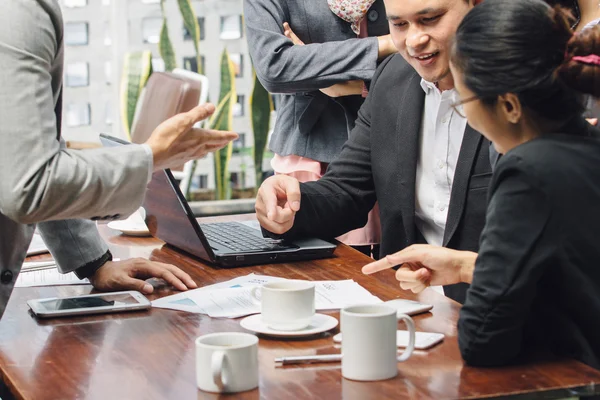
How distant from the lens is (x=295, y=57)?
2.54 meters

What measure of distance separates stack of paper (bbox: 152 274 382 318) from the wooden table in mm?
32

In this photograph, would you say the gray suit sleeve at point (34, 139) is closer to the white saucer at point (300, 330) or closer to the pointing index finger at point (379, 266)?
the white saucer at point (300, 330)

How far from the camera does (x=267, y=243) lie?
2.10 m

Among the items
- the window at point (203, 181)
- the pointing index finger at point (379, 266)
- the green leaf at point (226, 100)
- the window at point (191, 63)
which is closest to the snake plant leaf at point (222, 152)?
the green leaf at point (226, 100)

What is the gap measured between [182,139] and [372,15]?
4.03 feet

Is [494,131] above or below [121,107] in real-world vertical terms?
above

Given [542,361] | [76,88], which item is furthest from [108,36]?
[542,361]

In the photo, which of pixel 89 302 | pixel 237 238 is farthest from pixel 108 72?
pixel 89 302

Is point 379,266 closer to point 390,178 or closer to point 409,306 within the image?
point 409,306

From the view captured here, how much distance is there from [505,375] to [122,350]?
0.59 meters

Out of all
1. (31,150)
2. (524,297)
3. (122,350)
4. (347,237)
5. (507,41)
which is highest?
(507,41)

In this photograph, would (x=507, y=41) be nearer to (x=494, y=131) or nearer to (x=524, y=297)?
(x=494, y=131)

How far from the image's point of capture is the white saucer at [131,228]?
2.39 m

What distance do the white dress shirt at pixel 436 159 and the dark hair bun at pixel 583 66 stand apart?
75 cm
